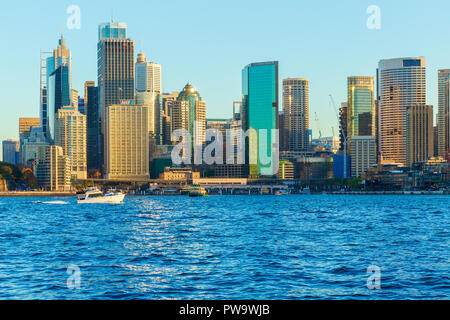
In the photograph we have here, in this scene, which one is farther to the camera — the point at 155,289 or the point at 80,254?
the point at 80,254

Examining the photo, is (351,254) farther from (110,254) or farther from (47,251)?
(47,251)

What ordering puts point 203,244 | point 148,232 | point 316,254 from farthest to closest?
point 148,232
point 203,244
point 316,254

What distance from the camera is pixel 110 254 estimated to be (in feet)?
139

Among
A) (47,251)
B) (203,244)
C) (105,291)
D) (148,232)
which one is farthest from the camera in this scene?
(148,232)

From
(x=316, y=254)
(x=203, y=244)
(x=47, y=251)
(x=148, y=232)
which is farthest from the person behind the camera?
(x=148, y=232)

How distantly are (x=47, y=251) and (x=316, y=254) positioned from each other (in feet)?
63.3

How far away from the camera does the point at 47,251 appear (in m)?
44.8

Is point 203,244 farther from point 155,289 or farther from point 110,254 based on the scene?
point 155,289
